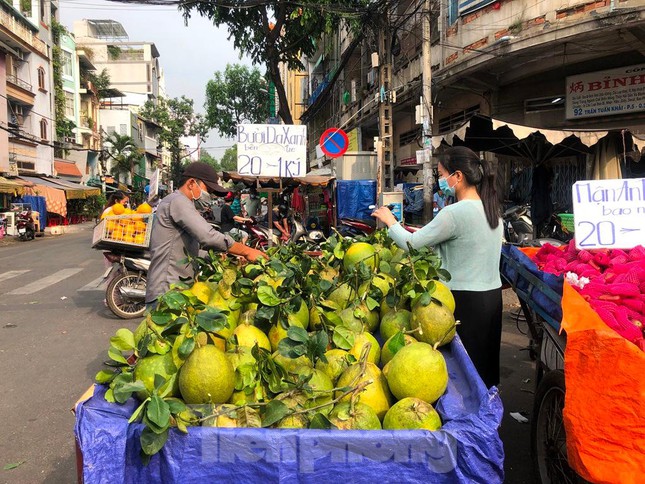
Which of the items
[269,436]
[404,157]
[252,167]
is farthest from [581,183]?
[404,157]

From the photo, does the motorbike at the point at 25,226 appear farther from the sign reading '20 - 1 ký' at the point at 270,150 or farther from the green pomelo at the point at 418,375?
the green pomelo at the point at 418,375

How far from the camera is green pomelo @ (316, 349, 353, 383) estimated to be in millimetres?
1540

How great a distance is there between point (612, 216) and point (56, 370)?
15.6 feet

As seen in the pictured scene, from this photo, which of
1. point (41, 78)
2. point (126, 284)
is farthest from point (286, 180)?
point (41, 78)

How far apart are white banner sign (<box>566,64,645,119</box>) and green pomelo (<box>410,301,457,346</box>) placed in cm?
1027

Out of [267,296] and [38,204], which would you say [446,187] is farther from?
[38,204]

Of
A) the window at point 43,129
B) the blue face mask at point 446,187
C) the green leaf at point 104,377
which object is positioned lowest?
the green leaf at point 104,377

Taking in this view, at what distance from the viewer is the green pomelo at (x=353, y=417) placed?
4.29ft

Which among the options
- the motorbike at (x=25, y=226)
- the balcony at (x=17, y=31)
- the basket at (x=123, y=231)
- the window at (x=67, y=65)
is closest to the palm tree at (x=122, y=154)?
the window at (x=67, y=65)

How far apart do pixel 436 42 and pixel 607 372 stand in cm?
1332

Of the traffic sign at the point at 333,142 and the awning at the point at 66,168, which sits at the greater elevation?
the awning at the point at 66,168

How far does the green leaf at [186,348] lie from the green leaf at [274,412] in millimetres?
295

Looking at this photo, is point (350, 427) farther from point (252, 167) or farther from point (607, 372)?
point (252, 167)

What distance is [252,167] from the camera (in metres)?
7.99
